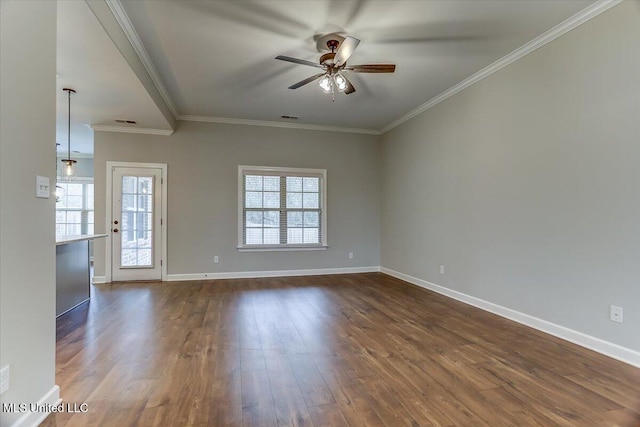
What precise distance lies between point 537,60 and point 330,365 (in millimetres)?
3504

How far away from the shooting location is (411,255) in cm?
529

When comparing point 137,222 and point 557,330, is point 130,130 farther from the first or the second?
point 557,330

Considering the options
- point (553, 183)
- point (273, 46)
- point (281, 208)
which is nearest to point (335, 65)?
point (273, 46)

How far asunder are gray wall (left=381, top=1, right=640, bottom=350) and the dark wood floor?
1.46 feet

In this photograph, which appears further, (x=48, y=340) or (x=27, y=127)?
(x=48, y=340)

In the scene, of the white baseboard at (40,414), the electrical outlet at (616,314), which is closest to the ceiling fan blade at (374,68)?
the electrical outlet at (616,314)

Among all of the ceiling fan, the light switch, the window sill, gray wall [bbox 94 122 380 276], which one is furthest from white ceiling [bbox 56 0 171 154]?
the window sill

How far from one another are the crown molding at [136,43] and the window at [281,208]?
1.92m

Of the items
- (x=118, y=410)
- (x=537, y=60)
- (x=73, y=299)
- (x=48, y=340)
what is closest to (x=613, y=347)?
(x=537, y=60)

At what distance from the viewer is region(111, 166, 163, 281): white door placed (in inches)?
206

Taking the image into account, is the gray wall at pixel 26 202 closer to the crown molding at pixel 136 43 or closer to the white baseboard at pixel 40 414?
the white baseboard at pixel 40 414

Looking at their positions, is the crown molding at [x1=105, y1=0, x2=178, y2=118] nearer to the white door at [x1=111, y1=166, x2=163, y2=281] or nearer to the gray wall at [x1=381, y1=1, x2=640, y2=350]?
the white door at [x1=111, y1=166, x2=163, y2=281]

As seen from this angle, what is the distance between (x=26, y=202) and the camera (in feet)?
5.18

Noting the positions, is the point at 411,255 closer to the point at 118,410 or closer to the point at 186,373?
the point at 186,373
